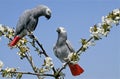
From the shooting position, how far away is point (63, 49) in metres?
3.00

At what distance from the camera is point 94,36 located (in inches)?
104

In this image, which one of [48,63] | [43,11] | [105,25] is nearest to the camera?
[105,25]

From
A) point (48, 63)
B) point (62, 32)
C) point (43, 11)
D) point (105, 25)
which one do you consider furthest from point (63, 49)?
point (105, 25)

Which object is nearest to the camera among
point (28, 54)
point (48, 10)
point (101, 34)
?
point (101, 34)

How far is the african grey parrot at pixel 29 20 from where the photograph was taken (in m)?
2.89

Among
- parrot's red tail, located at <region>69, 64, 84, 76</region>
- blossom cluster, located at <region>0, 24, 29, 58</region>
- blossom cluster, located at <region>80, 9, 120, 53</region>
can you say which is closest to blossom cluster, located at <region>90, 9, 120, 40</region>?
blossom cluster, located at <region>80, 9, 120, 53</region>

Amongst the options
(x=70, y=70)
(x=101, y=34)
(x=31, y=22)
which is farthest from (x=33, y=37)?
(x=101, y=34)

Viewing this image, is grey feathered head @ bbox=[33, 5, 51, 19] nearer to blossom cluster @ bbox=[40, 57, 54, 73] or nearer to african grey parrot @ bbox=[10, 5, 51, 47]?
african grey parrot @ bbox=[10, 5, 51, 47]

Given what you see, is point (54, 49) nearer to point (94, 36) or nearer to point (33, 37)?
point (33, 37)

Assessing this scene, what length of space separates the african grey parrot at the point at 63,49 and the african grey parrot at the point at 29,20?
0.21m

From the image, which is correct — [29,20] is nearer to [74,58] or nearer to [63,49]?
[63,49]

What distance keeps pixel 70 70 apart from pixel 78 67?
0.08 meters

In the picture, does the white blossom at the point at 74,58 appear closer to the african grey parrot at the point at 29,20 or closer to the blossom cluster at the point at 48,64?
the blossom cluster at the point at 48,64

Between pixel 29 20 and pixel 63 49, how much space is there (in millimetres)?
409
